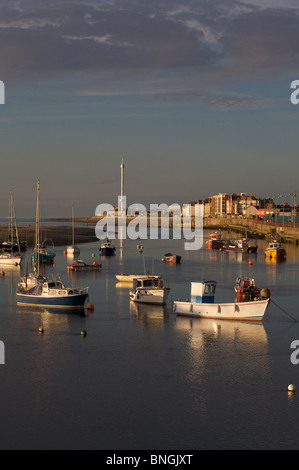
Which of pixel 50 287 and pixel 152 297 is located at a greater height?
pixel 50 287

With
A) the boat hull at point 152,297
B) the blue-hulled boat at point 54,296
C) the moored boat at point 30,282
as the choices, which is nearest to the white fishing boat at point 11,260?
the moored boat at point 30,282

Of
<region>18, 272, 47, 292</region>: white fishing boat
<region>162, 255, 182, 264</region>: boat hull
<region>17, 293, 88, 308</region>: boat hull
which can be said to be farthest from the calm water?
<region>162, 255, 182, 264</region>: boat hull

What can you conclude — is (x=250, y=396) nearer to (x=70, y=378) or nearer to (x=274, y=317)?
(x=70, y=378)

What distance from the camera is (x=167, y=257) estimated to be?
114 metres

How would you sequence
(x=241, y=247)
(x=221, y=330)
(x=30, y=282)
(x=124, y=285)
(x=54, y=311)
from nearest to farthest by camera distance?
(x=221, y=330), (x=54, y=311), (x=30, y=282), (x=124, y=285), (x=241, y=247)

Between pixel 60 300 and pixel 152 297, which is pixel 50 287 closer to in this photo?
pixel 60 300

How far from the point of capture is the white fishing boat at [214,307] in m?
50.2

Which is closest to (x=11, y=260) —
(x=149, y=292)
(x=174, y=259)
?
(x=174, y=259)

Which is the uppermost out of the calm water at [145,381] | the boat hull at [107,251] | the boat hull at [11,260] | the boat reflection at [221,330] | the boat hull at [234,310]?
the boat hull at [107,251]

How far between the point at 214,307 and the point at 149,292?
381 inches

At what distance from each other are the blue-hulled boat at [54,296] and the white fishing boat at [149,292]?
5.97 meters

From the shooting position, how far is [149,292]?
5909 centimetres

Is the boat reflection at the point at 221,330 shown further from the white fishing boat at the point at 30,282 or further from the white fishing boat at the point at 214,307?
the white fishing boat at the point at 30,282
